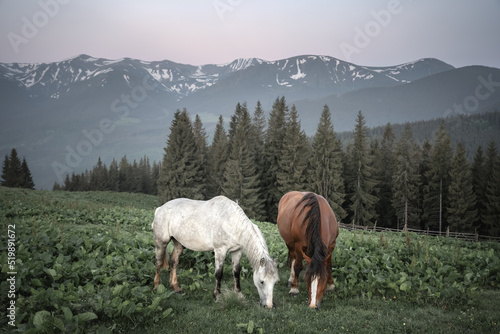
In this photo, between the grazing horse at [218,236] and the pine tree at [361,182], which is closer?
the grazing horse at [218,236]

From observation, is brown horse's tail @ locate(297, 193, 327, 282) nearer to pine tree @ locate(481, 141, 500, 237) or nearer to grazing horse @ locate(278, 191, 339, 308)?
grazing horse @ locate(278, 191, 339, 308)

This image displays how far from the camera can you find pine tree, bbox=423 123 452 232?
38.8 metres

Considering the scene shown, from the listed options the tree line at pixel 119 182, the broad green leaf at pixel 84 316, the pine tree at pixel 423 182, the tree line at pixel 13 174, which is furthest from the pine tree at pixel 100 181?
the broad green leaf at pixel 84 316

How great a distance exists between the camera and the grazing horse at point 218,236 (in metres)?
6.01

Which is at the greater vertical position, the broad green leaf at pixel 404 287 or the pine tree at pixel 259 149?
the pine tree at pixel 259 149

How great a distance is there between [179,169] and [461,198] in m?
36.0

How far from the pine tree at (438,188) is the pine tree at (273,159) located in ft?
69.9

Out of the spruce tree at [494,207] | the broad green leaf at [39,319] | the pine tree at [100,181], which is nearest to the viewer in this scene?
the broad green leaf at [39,319]

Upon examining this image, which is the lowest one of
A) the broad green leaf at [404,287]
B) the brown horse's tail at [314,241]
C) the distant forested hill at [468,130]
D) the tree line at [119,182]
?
the tree line at [119,182]

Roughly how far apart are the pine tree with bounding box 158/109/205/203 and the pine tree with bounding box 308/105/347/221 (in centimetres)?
1495

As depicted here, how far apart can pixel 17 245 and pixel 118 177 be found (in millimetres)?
79012

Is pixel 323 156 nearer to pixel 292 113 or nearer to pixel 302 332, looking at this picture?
pixel 292 113

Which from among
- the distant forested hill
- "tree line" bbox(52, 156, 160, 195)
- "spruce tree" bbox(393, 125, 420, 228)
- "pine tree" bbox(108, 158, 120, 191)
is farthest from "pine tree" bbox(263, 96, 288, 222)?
the distant forested hill

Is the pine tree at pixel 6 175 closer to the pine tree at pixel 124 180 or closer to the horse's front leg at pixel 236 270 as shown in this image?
the pine tree at pixel 124 180
